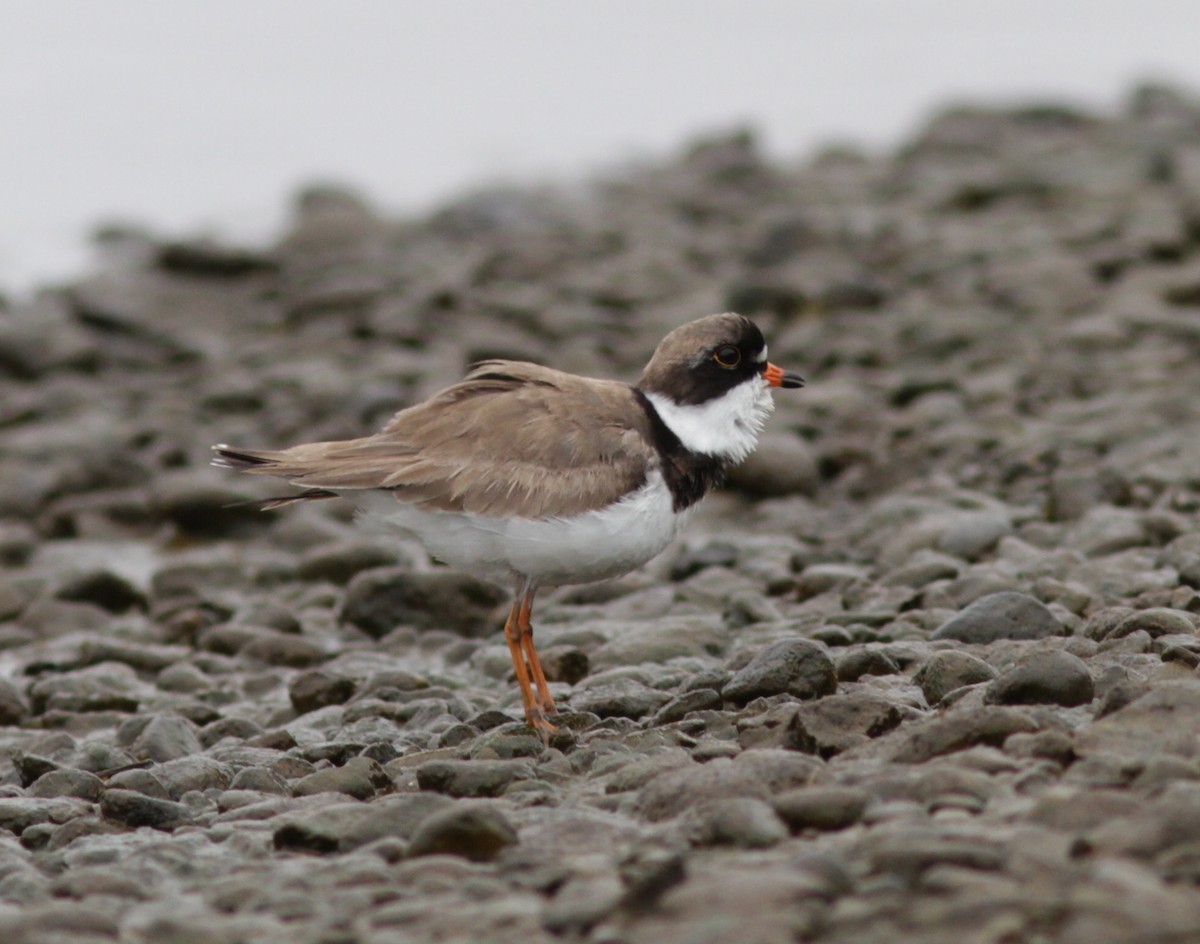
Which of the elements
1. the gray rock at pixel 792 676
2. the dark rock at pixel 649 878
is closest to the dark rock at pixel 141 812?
the dark rock at pixel 649 878

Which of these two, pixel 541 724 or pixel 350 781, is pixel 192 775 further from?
pixel 541 724

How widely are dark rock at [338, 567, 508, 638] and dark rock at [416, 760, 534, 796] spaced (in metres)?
2.94

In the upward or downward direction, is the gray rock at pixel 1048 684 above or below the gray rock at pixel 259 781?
above

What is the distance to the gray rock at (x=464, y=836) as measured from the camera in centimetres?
466

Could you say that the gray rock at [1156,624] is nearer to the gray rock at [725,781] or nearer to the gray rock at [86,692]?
the gray rock at [725,781]

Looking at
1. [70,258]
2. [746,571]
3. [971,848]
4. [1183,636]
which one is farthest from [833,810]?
[70,258]

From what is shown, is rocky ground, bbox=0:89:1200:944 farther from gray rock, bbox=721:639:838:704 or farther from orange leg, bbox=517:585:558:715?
orange leg, bbox=517:585:558:715

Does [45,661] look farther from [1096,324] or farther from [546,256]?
[546,256]

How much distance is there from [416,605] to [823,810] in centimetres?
427

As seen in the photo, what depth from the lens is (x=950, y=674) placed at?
19.3 ft

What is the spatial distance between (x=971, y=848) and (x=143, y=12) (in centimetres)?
2871

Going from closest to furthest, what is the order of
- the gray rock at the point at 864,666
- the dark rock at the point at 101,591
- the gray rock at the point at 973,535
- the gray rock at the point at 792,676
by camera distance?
the gray rock at the point at 792,676 < the gray rock at the point at 864,666 < the gray rock at the point at 973,535 < the dark rock at the point at 101,591

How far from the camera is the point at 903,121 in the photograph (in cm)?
2417

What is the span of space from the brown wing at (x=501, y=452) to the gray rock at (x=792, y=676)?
2.90 feet
